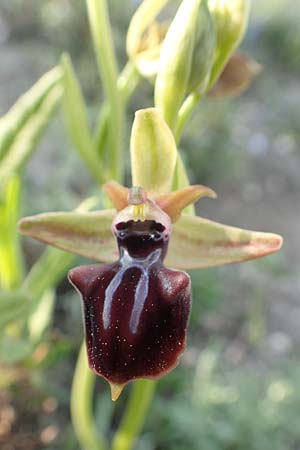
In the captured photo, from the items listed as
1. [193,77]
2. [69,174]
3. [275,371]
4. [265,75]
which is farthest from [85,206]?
[265,75]

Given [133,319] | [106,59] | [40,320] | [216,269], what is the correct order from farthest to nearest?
[216,269] < [40,320] < [106,59] < [133,319]

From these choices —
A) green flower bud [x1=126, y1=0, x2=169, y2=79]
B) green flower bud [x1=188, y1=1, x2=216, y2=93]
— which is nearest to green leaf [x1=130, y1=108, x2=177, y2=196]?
green flower bud [x1=188, y1=1, x2=216, y2=93]

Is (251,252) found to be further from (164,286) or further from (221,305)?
(221,305)

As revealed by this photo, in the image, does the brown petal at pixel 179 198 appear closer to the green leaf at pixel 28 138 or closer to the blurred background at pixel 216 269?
the green leaf at pixel 28 138

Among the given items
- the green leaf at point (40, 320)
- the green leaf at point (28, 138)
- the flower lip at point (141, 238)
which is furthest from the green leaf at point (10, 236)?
the flower lip at point (141, 238)

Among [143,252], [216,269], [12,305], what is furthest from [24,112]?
[216,269]

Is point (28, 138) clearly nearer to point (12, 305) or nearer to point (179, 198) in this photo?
point (12, 305)

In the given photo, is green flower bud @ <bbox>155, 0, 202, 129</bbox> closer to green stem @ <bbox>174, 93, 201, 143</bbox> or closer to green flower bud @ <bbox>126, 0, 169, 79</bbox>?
green stem @ <bbox>174, 93, 201, 143</bbox>
